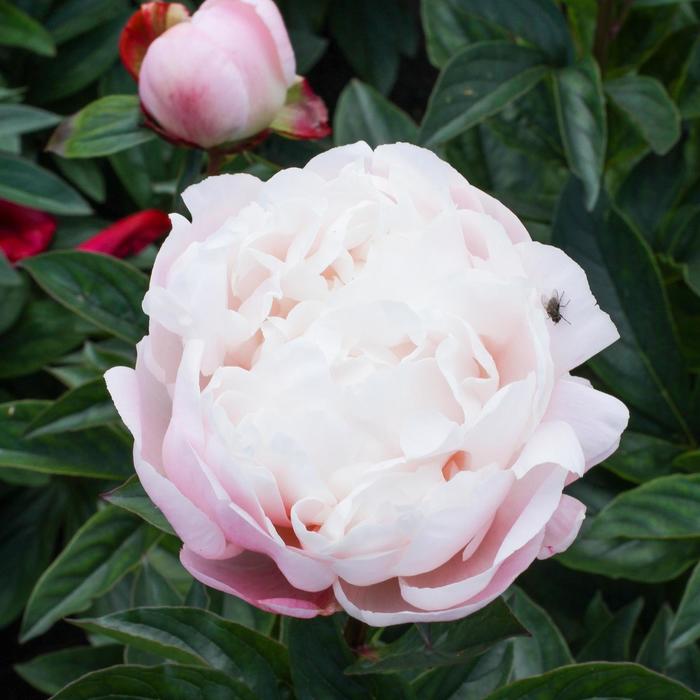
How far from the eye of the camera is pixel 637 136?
3.31 ft

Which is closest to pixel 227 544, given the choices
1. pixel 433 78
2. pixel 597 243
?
pixel 597 243

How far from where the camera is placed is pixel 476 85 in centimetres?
86

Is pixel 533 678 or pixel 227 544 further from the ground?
pixel 227 544

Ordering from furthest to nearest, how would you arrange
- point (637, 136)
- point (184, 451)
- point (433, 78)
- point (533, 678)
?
point (433, 78), point (637, 136), point (533, 678), point (184, 451)

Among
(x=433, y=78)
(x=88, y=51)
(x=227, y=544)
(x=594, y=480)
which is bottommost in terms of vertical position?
(x=433, y=78)

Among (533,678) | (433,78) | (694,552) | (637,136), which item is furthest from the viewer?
(433,78)

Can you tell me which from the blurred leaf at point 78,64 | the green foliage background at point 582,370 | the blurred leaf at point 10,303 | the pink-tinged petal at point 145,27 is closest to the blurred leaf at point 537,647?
the green foliage background at point 582,370

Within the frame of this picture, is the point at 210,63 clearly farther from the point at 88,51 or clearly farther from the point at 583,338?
the point at 88,51

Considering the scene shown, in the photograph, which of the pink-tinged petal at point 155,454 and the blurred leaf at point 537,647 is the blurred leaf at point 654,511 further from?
the pink-tinged petal at point 155,454

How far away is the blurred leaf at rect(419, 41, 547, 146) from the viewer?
83 centimetres

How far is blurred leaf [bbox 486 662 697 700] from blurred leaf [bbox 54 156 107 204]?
2.59ft

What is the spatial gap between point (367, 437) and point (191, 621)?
0.68ft

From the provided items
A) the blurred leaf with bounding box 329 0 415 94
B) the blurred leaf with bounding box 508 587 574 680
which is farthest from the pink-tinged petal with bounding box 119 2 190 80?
the blurred leaf with bounding box 329 0 415 94

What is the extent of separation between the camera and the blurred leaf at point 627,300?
86 cm
